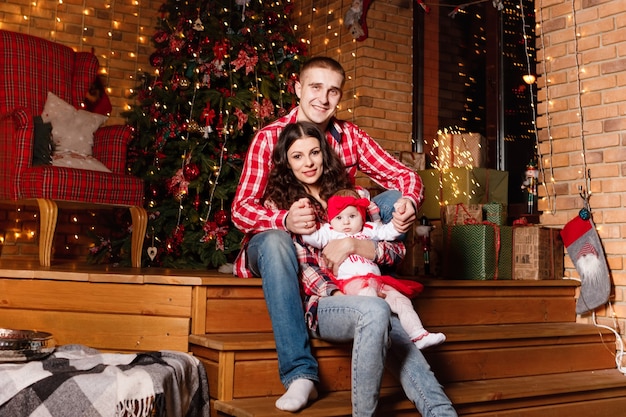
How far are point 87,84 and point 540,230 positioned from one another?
2.97 meters

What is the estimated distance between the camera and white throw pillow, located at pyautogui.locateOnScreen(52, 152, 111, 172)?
3967mm

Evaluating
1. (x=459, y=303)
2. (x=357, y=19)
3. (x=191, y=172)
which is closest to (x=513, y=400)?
(x=459, y=303)

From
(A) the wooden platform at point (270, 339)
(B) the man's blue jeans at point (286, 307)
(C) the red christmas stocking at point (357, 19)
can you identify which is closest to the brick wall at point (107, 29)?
(C) the red christmas stocking at point (357, 19)

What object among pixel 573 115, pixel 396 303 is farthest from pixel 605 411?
pixel 573 115

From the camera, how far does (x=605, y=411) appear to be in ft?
10.0

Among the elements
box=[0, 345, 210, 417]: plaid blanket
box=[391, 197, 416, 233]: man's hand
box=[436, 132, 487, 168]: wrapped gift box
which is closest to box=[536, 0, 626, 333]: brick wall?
box=[436, 132, 487, 168]: wrapped gift box

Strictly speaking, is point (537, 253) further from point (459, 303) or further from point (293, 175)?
point (293, 175)

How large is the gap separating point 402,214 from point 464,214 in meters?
1.44

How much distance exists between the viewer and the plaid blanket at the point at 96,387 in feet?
6.68

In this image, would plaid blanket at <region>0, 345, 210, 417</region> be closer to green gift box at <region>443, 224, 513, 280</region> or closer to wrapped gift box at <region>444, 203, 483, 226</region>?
green gift box at <region>443, 224, 513, 280</region>

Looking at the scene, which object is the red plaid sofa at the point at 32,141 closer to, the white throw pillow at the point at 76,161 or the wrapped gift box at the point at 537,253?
the white throw pillow at the point at 76,161

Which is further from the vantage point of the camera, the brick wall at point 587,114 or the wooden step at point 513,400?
the brick wall at point 587,114

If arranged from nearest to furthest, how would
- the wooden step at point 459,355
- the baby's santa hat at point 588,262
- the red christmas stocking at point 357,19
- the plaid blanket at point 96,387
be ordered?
the plaid blanket at point 96,387
the wooden step at point 459,355
the baby's santa hat at point 588,262
the red christmas stocking at point 357,19

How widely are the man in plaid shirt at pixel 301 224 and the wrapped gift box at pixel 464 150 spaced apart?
1700mm
